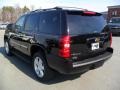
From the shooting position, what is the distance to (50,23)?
16.3 ft

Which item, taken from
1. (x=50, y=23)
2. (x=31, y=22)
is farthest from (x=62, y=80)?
(x=31, y=22)

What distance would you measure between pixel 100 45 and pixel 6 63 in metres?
3.83

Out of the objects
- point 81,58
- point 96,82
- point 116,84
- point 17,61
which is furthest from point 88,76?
point 17,61

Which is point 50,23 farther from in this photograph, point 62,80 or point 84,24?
point 62,80

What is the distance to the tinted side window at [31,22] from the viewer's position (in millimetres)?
5739

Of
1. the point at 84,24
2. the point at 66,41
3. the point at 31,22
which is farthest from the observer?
the point at 31,22

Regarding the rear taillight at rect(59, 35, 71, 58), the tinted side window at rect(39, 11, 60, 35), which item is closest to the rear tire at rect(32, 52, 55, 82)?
the tinted side window at rect(39, 11, 60, 35)

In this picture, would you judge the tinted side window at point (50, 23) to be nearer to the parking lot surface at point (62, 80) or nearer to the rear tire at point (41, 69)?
the rear tire at point (41, 69)

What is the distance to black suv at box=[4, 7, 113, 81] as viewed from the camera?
4453 mm

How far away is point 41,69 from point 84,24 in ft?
5.75

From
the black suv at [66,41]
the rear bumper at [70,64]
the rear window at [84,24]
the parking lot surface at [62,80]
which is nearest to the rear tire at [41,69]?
the black suv at [66,41]

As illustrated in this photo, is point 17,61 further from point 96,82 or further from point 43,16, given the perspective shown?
point 96,82

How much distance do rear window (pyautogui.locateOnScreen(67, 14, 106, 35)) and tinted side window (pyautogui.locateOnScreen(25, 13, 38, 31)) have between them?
55.3 inches

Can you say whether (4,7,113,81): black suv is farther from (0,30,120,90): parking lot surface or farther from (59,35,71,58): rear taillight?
(0,30,120,90): parking lot surface
